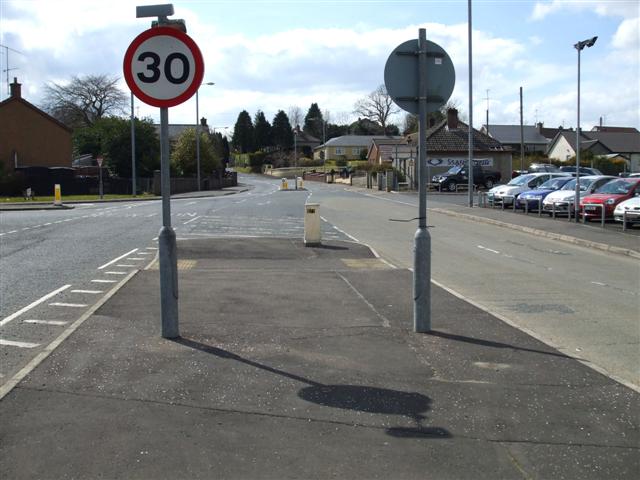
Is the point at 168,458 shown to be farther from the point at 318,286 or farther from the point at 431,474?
the point at 318,286

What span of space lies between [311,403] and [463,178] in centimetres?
5083

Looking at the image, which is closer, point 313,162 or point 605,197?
point 605,197

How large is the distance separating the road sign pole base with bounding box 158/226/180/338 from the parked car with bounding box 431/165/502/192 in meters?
48.4

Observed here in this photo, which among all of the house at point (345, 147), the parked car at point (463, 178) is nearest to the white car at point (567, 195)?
the parked car at point (463, 178)

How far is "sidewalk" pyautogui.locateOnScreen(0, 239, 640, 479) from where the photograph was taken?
416 cm

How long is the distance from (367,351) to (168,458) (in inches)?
111

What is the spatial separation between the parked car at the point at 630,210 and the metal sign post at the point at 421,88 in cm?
1712

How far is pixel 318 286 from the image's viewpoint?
34.3 feet

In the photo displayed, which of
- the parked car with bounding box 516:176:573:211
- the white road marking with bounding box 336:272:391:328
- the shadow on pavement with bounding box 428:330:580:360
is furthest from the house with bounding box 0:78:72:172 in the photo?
the shadow on pavement with bounding box 428:330:580:360

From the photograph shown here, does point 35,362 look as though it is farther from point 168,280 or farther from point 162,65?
point 162,65

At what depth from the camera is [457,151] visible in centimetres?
6575

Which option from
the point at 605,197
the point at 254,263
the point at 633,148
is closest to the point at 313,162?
the point at 633,148

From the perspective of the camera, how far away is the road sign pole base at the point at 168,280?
6.80 m

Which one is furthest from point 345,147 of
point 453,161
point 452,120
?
point 453,161
